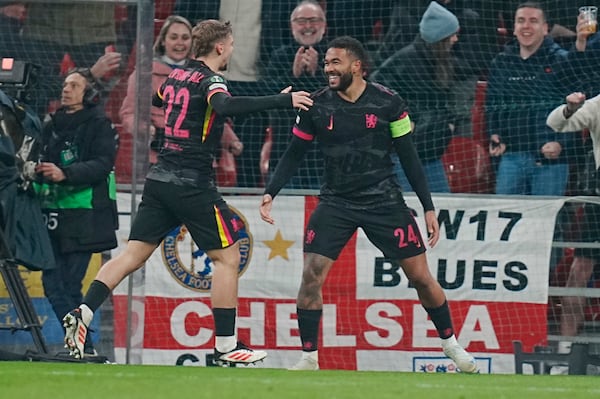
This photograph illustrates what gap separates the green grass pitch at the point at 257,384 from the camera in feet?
23.2

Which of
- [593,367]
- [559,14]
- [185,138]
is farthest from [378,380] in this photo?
[559,14]

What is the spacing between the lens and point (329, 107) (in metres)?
10.1

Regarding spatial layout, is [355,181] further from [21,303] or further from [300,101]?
[21,303]

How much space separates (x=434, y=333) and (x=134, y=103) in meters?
3.11

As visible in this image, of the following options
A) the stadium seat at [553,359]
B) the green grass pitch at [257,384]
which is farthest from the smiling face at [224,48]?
the stadium seat at [553,359]

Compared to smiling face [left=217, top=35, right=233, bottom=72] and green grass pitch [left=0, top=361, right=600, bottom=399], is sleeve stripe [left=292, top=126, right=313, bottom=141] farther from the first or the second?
green grass pitch [left=0, top=361, right=600, bottom=399]

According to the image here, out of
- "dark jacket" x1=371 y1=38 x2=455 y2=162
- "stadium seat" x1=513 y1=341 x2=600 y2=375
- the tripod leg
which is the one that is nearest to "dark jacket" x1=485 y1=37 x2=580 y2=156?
"dark jacket" x1=371 y1=38 x2=455 y2=162

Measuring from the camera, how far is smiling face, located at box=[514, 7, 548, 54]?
41.4 feet

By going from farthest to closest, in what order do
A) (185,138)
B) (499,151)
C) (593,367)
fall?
(499,151) → (593,367) → (185,138)

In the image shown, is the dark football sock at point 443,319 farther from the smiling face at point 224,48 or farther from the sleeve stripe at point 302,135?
the smiling face at point 224,48

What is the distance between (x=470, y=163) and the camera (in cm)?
1258

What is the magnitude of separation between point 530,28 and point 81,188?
4070 millimetres

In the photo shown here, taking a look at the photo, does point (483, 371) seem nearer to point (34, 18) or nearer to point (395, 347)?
point (395, 347)

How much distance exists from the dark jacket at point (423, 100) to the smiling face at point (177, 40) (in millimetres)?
1604
